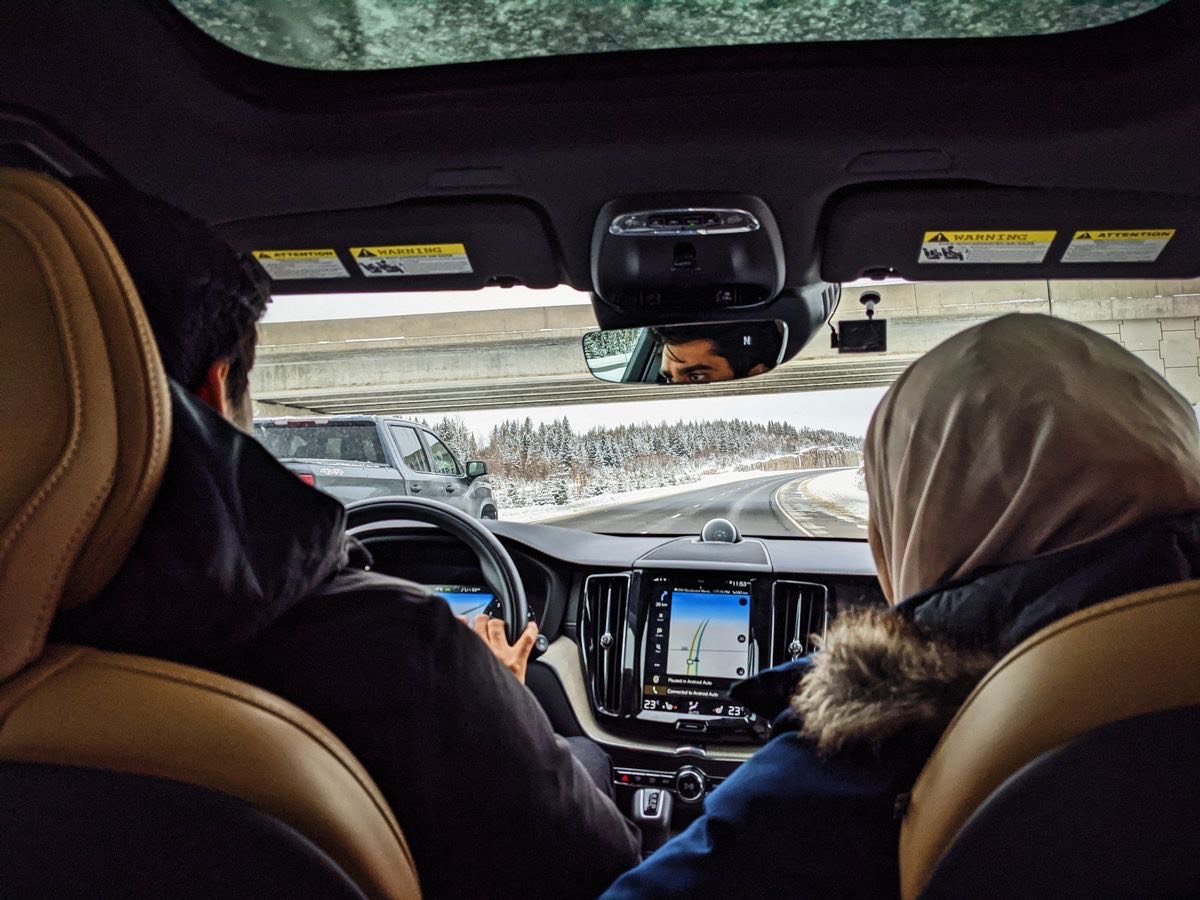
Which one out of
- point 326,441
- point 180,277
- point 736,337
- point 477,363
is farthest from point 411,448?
point 180,277

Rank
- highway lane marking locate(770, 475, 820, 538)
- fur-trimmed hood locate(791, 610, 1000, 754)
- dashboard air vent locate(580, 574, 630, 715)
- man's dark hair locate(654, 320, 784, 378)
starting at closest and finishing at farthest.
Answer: fur-trimmed hood locate(791, 610, 1000, 754), man's dark hair locate(654, 320, 784, 378), dashboard air vent locate(580, 574, 630, 715), highway lane marking locate(770, 475, 820, 538)

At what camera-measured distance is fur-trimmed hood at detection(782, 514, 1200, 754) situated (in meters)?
1.21

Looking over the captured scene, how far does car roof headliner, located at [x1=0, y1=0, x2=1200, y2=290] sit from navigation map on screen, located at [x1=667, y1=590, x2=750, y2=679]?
5.98 feet

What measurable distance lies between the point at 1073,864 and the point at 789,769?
1.32 feet

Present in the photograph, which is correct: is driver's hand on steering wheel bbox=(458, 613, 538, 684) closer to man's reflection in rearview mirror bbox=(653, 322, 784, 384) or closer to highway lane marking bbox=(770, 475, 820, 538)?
man's reflection in rearview mirror bbox=(653, 322, 784, 384)

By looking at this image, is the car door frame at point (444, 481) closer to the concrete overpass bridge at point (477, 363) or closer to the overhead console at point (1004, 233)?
the concrete overpass bridge at point (477, 363)

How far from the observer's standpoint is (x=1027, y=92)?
238 cm

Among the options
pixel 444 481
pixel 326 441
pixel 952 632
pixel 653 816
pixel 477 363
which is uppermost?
pixel 477 363

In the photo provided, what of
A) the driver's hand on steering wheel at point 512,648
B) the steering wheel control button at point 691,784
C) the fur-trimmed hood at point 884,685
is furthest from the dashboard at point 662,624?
the fur-trimmed hood at point 884,685

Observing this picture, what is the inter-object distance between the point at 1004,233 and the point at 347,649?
2614mm

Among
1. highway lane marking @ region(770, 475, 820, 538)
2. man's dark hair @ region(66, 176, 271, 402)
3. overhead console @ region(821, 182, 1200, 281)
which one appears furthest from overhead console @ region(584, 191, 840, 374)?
man's dark hair @ region(66, 176, 271, 402)

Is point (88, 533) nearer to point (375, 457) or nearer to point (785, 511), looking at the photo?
point (785, 511)

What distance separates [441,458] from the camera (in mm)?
10484

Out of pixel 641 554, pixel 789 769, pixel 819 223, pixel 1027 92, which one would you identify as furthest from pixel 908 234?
pixel 789 769
